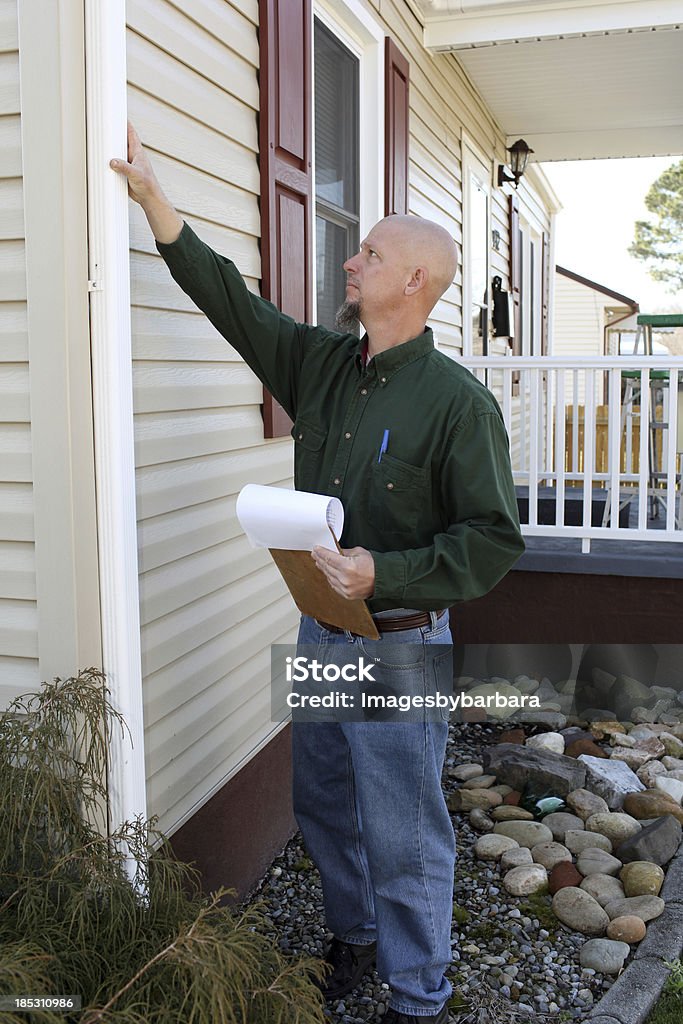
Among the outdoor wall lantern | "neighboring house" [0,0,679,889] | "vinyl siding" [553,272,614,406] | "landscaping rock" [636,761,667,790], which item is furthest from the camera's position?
"vinyl siding" [553,272,614,406]

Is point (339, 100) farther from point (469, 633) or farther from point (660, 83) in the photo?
point (660, 83)

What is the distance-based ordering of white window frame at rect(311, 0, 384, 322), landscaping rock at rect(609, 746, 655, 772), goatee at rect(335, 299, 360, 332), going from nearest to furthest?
1. goatee at rect(335, 299, 360, 332)
2. landscaping rock at rect(609, 746, 655, 772)
3. white window frame at rect(311, 0, 384, 322)

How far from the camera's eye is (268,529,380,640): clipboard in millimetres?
2156

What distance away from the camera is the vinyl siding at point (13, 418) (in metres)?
2.19

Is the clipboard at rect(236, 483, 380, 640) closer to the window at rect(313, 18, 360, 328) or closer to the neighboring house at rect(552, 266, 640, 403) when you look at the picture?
the window at rect(313, 18, 360, 328)

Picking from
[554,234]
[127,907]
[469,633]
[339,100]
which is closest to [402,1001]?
[127,907]

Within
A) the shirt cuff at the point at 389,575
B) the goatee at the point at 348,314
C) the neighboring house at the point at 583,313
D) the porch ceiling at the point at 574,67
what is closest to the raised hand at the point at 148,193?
the goatee at the point at 348,314

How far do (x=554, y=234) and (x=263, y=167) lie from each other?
1106 cm

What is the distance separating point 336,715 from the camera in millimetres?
2533

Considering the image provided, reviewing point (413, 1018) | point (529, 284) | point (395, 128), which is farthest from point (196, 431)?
point (529, 284)

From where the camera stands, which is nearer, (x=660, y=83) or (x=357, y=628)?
(x=357, y=628)

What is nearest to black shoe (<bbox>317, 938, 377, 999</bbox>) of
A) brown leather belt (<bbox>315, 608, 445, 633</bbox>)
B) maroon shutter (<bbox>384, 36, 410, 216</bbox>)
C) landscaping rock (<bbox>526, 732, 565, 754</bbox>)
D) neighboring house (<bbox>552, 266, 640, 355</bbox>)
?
brown leather belt (<bbox>315, 608, 445, 633</bbox>)

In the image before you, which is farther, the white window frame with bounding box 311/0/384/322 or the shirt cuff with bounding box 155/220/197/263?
the white window frame with bounding box 311/0/384/322

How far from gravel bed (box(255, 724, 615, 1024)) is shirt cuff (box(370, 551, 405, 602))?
126 cm
